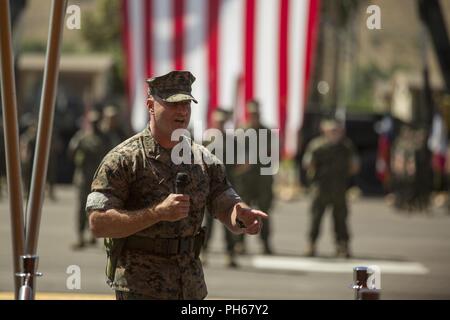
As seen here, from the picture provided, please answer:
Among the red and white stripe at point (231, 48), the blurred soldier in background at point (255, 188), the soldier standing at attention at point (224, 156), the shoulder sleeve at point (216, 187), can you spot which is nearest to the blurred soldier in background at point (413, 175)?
the blurred soldier in background at point (255, 188)

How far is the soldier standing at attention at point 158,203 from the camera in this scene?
4.87 m

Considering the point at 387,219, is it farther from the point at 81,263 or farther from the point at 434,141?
the point at 81,263

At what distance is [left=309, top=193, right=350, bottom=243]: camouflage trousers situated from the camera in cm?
1445

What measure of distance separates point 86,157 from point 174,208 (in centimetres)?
1024

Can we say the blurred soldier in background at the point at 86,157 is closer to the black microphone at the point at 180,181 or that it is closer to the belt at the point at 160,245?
the belt at the point at 160,245

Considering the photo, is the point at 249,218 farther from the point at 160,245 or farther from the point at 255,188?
the point at 255,188

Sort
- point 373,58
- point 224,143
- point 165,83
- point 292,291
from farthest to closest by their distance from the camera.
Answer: point 373,58 < point 224,143 < point 292,291 < point 165,83

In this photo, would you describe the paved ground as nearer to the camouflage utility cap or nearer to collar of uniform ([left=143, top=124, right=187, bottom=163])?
collar of uniform ([left=143, top=124, right=187, bottom=163])

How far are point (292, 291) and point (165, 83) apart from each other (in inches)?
243

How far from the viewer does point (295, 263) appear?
44.7 feet

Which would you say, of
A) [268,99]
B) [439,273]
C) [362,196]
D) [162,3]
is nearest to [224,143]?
[268,99]

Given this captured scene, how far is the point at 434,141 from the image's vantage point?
26.4 metres

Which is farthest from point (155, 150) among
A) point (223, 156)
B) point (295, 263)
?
point (295, 263)

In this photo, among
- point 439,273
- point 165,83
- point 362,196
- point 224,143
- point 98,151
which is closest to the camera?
point 165,83
